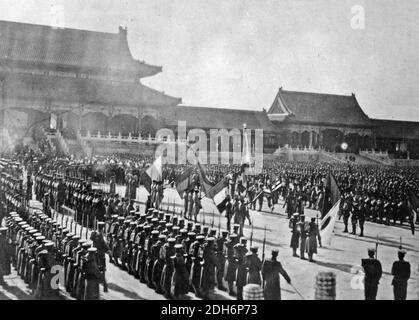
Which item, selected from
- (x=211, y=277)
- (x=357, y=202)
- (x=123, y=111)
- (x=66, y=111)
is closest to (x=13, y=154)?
(x=66, y=111)

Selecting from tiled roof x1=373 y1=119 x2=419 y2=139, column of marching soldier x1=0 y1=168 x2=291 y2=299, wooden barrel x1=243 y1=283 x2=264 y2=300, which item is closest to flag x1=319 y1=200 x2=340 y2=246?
column of marching soldier x1=0 y1=168 x2=291 y2=299

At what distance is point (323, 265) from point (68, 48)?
31518 millimetres

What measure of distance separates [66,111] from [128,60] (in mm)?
7244

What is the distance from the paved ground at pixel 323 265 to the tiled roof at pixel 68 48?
2388cm

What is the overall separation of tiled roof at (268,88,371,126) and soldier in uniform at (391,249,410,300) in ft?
119

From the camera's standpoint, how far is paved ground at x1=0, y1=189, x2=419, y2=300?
775cm

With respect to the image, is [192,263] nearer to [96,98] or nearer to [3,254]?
[3,254]

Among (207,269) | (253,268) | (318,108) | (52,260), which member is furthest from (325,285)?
(318,108)

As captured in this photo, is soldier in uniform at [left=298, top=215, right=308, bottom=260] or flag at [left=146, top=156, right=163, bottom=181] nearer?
soldier in uniform at [left=298, top=215, right=308, bottom=260]

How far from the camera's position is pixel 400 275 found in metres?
7.10

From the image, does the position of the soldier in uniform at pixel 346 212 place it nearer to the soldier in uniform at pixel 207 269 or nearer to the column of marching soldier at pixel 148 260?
the column of marching soldier at pixel 148 260

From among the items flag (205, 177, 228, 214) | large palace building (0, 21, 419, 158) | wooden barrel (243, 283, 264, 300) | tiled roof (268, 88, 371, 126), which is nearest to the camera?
wooden barrel (243, 283, 264, 300)

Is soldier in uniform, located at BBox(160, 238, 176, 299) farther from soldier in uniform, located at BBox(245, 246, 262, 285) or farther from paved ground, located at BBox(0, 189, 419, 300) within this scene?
soldier in uniform, located at BBox(245, 246, 262, 285)

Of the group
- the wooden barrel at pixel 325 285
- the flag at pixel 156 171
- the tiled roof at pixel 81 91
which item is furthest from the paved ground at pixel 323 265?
the tiled roof at pixel 81 91
